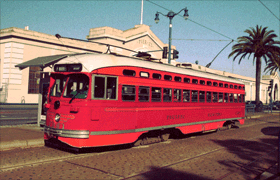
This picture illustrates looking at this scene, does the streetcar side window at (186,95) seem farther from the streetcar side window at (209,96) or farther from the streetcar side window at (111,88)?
the streetcar side window at (111,88)

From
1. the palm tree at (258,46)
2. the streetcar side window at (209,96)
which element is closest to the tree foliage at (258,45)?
the palm tree at (258,46)

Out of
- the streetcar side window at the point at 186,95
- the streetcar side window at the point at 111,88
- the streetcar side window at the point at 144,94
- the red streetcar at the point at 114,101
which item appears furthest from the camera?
the streetcar side window at the point at 186,95

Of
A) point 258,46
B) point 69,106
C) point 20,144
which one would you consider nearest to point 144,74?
point 69,106

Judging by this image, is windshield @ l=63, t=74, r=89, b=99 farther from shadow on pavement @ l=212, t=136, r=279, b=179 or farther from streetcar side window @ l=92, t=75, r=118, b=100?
shadow on pavement @ l=212, t=136, r=279, b=179

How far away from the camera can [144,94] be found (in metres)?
9.93

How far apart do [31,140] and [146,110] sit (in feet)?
14.0

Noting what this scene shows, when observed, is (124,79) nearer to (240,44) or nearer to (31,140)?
(31,140)

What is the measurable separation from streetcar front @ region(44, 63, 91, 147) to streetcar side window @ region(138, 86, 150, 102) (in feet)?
6.81

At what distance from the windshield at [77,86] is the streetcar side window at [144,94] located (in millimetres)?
2101

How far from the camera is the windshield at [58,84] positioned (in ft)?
29.1

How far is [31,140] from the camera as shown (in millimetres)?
9930

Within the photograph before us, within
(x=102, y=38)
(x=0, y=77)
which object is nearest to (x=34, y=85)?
(x=0, y=77)

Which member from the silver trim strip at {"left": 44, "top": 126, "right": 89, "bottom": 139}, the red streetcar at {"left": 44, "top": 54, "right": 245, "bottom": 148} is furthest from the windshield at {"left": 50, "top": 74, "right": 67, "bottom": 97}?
the silver trim strip at {"left": 44, "top": 126, "right": 89, "bottom": 139}

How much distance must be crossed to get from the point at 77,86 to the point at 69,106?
2.30ft
